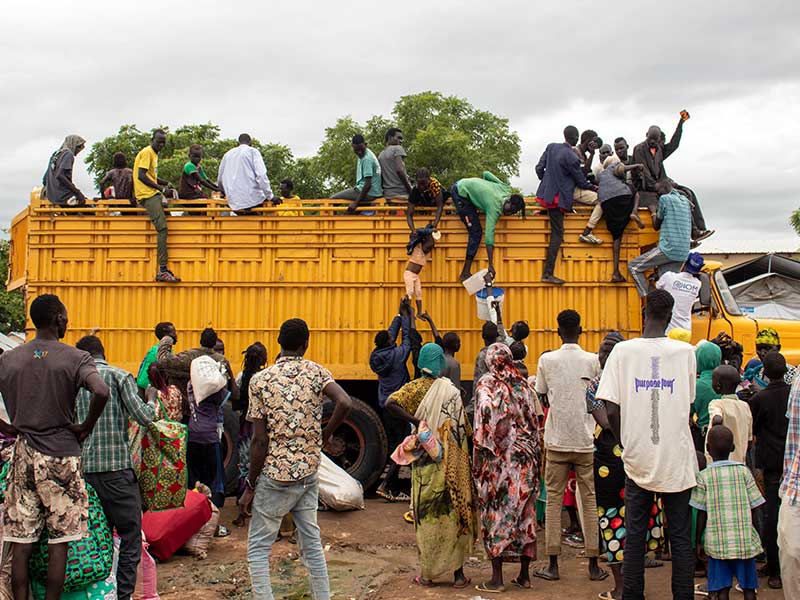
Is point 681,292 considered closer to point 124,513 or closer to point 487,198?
point 487,198

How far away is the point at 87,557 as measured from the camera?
14.2 feet

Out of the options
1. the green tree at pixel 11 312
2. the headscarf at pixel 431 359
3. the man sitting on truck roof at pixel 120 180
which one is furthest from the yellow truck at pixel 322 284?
the green tree at pixel 11 312

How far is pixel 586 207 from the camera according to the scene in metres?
8.59

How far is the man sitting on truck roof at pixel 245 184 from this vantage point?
877 cm

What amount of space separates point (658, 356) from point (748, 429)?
5.46ft

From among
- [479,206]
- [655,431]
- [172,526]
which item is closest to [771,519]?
[655,431]

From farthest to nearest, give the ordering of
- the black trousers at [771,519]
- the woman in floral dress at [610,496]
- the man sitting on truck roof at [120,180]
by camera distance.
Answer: the man sitting on truck roof at [120,180]
the black trousers at [771,519]
the woman in floral dress at [610,496]

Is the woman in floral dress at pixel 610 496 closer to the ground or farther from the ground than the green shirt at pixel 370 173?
closer to the ground

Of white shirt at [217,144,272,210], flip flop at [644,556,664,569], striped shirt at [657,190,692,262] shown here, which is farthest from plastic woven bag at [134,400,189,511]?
striped shirt at [657,190,692,262]

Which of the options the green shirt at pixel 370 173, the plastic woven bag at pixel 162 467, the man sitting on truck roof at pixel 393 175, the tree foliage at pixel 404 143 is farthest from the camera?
the tree foliage at pixel 404 143

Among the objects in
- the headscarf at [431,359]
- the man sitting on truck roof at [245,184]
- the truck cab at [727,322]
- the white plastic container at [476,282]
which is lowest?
the headscarf at [431,359]

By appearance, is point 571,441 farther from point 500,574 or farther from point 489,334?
point 489,334

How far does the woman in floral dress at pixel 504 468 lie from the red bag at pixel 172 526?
2330mm

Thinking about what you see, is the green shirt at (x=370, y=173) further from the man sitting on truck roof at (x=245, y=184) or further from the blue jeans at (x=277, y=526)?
the blue jeans at (x=277, y=526)
